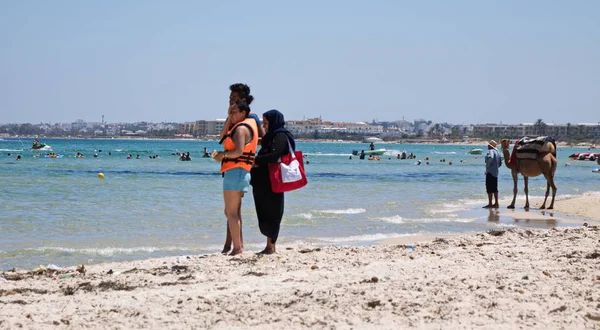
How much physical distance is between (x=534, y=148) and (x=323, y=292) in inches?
469

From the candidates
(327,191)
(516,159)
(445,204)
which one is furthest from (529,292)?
(327,191)

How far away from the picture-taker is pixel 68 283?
6.89 meters

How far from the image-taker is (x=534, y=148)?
1675 cm

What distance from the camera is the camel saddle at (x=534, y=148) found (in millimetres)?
16688

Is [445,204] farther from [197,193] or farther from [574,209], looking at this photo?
[197,193]

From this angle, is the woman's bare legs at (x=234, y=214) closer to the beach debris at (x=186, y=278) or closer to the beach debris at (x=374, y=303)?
the beach debris at (x=186, y=278)

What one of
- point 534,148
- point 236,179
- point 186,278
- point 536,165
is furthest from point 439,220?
point 186,278

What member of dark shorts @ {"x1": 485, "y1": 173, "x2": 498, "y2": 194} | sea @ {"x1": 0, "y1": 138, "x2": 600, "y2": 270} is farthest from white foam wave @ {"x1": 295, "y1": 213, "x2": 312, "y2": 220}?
dark shorts @ {"x1": 485, "y1": 173, "x2": 498, "y2": 194}

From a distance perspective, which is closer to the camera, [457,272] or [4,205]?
[457,272]

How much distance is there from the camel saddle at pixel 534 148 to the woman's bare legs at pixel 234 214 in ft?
32.8

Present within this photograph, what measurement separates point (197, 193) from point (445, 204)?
719 centimetres

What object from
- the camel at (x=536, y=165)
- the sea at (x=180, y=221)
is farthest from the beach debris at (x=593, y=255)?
the camel at (x=536, y=165)

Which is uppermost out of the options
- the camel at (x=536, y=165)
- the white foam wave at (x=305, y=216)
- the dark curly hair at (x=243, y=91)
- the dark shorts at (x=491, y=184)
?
the dark curly hair at (x=243, y=91)

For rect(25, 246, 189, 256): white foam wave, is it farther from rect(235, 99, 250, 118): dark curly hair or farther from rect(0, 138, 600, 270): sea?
rect(235, 99, 250, 118): dark curly hair
